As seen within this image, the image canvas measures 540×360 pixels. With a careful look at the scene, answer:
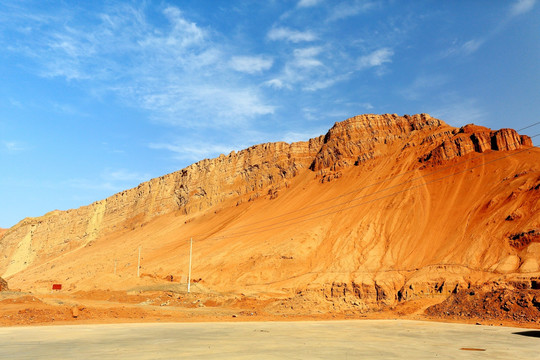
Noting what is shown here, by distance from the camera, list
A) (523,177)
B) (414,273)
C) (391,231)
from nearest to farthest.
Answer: (414,273) → (523,177) → (391,231)

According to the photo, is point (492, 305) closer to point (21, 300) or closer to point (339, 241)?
point (339, 241)

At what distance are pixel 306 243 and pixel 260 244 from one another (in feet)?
23.2

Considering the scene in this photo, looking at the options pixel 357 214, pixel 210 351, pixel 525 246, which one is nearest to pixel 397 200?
pixel 357 214

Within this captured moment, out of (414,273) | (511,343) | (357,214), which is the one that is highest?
(357,214)

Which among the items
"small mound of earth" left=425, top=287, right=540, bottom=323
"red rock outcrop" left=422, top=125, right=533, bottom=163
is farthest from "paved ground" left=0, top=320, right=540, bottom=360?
"red rock outcrop" left=422, top=125, right=533, bottom=163

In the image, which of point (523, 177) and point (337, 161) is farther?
point (337, 161)

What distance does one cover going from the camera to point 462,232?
141 ft

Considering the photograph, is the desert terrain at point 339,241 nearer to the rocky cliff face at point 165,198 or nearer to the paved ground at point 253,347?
the rocky cliff face at point 165,198

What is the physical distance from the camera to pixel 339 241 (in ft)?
171

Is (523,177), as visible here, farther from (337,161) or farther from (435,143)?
(337,161)

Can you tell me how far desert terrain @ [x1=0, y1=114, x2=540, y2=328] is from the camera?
1235 inches

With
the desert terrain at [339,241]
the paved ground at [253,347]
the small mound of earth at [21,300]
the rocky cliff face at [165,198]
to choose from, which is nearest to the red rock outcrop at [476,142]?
the desert terrain at [339,241]

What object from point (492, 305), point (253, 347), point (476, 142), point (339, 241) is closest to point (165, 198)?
point (339, 241)

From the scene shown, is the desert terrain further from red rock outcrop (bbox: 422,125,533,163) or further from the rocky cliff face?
the rocky cliff face
